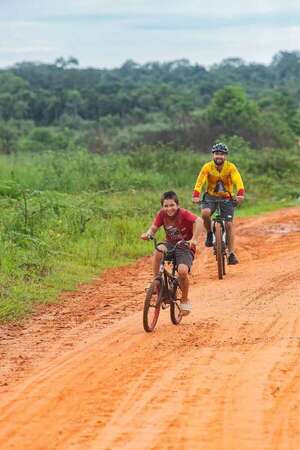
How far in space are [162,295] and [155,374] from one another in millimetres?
2163

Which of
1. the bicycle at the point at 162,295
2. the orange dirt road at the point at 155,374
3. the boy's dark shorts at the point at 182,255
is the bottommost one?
the orange dirt road at the point at 155,374

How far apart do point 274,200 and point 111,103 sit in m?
31.3

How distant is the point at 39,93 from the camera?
187ft

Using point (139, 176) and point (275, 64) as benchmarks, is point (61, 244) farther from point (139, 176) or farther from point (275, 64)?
point (275, 64)

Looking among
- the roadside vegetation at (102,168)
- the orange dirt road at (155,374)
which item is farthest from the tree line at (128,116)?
the orange dirt road at (155,374)

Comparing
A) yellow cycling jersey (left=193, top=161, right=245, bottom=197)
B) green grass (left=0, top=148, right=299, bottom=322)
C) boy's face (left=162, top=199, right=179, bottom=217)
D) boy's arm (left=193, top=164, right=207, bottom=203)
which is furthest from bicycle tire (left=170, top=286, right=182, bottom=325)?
yellow cycling jersey (left=193, top=161, right=245, bottom=197)

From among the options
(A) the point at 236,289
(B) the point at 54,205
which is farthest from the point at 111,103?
(A) the point at 236,289

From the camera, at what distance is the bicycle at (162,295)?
31.5 feet

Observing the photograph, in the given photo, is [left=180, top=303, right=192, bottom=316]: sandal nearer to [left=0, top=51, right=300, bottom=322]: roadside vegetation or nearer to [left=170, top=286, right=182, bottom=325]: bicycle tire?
[left=170, top=286, right=182, bottom=325]: bicycle tire

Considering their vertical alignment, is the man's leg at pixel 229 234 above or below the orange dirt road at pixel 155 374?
above

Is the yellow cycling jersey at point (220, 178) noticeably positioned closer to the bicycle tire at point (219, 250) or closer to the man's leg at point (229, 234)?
the man's leg at point (229, 234)

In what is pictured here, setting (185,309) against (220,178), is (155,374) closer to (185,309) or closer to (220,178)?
(185,309)

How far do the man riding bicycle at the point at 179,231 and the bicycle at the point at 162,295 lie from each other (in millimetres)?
65

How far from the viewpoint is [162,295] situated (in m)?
9.86
